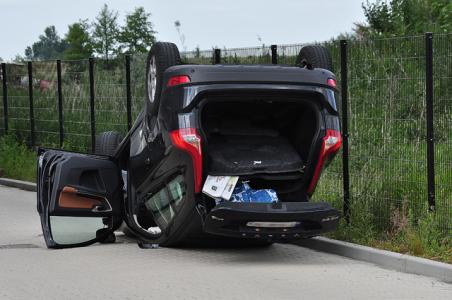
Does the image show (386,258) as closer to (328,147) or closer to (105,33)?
(328,147)

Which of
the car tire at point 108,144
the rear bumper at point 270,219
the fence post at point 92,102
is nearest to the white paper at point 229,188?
the rear bumper at point 270,219

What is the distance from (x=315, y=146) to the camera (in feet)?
30.7

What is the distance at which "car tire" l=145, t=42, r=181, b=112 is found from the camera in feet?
31.3

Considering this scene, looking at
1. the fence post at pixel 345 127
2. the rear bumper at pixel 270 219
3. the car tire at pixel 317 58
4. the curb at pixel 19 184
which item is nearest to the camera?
the rear bumper at pixel 270 219

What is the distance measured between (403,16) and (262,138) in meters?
17.9

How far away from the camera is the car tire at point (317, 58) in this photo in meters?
10.0

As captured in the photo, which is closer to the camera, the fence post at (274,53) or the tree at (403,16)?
the fence post at (274,53)

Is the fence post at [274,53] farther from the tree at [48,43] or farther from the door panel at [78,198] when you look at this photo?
the tree at [48,43]

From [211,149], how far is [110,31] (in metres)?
55.5

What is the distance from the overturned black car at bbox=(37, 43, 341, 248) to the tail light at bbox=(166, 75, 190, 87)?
13 millimetres

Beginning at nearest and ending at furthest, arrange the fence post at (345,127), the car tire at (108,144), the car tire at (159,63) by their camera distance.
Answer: the car tire at (159,63) → the fence post at (345,127) → the car tire at (108,144)

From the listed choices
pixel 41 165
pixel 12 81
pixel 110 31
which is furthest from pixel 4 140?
pixel 110 31

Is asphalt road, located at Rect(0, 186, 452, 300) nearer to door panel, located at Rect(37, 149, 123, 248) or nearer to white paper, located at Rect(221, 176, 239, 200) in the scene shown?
door panel, located at Rect(37, 149, 123, 248)

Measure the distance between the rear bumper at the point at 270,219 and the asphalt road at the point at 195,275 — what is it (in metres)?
0.35
